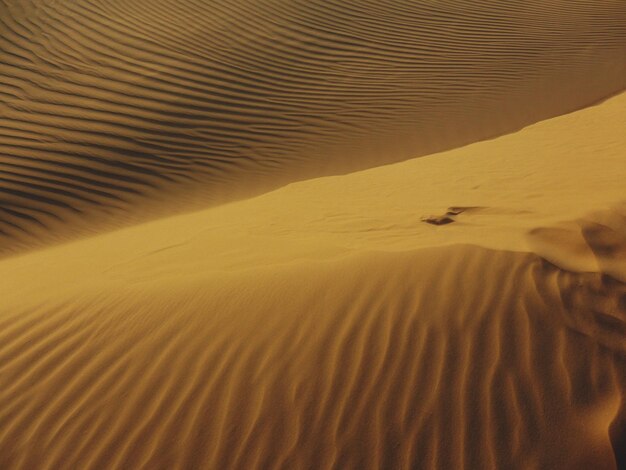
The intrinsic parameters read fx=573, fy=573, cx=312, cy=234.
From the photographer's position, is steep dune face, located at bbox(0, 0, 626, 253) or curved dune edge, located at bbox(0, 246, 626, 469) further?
steep dune face, located at bbox(0, 0, 626, 253)

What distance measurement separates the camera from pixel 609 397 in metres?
2.37

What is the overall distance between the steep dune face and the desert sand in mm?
45

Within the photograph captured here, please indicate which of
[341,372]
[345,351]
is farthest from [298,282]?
[341,372]

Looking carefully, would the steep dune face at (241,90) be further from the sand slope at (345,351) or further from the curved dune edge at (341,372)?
the curved dune edge at (341,372)

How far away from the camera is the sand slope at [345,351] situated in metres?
2.36

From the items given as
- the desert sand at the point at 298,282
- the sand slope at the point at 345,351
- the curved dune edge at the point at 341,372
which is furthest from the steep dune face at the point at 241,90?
the curved dune edge at the point at 341,372

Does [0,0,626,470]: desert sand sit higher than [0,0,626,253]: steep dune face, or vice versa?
[0,0,626,253]: steep dune face

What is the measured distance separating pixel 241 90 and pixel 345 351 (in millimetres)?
6403

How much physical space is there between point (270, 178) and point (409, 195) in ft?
8.29

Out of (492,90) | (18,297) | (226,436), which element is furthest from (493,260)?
(492,90)

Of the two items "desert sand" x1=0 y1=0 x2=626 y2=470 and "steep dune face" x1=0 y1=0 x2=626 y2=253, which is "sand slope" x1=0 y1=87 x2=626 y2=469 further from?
"steep dune face" x1=0 y1=0 x2=626 y2=253

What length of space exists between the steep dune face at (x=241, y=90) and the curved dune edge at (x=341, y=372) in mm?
3206

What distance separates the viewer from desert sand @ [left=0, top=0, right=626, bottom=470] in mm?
2414

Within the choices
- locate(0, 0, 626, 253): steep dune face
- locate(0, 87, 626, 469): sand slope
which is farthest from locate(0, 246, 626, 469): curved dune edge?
locate(0, 0, 626, 253): steep dune face
